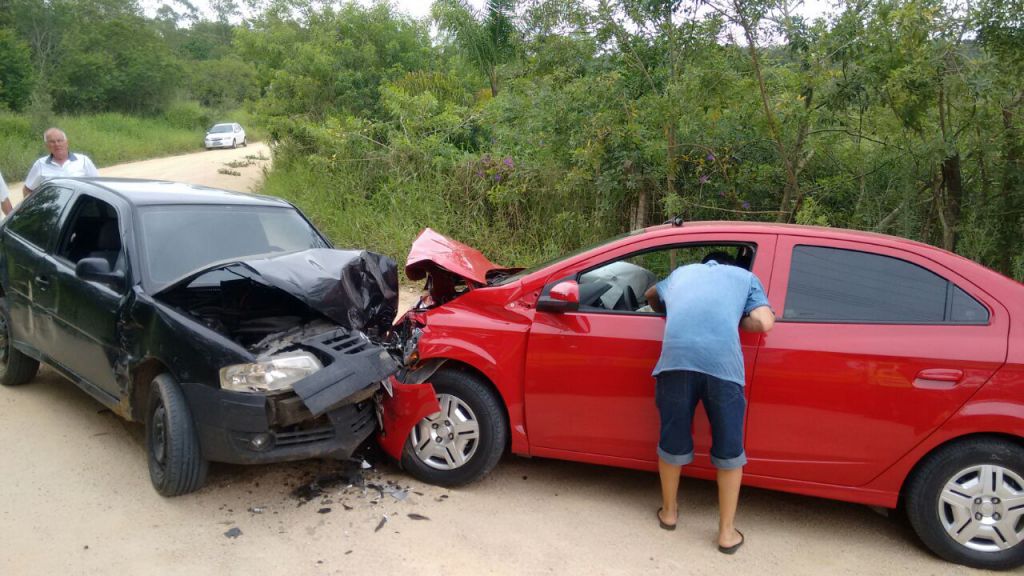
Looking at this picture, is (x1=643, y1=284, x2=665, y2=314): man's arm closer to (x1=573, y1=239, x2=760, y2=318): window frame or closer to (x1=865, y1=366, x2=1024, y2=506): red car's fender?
(x1=573, y1=239, x2=760, y2=318): window frame

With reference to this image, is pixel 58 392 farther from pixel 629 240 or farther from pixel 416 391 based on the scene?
pixel 629 240

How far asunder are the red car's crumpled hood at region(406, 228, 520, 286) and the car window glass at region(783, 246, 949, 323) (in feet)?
6.12

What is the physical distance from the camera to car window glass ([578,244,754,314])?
12.8 ft

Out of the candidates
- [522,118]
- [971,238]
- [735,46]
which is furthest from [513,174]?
[971,238]

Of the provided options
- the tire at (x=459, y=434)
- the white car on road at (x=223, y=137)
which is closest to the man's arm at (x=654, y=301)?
the tire at (x=459, y=434)

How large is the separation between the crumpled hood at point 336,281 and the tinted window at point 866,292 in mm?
2482

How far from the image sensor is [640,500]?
409 centimetres

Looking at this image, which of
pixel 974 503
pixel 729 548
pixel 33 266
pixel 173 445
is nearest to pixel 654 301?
pixel 729 548

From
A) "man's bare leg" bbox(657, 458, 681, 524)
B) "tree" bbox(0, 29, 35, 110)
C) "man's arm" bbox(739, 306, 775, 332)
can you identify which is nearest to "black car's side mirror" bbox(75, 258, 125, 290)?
"man's bare leg" bbox(657, 458, 681, 524)

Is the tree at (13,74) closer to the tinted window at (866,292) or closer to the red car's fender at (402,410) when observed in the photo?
the red car's fender at (402,410)

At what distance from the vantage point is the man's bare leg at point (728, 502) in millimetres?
3486

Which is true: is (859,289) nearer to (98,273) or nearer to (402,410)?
(402,410)

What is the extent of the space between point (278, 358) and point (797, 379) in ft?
8.70

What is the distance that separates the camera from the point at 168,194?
4.93 meters
